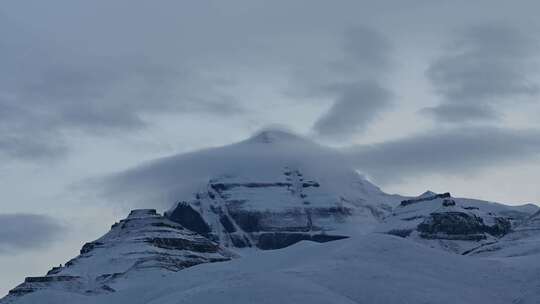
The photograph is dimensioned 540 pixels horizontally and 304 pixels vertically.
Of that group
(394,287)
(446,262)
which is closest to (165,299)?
(394,287)

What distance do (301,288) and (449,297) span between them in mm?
15673

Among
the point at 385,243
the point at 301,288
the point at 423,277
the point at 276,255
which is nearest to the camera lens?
the point at 301,288

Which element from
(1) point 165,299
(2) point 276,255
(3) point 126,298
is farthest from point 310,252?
Answer: (1) point 165,299

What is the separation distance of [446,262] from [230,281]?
30.2 meters

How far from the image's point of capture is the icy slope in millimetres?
131625

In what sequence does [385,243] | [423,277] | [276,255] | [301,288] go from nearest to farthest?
[301,288] → [423,277] → [385,243] → [276,255]

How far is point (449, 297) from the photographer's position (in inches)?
5404

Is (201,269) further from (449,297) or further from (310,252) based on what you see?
(449,297)

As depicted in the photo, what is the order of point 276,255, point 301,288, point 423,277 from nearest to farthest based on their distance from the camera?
1. point 301,288
2. point 423,277
3. point 276,255

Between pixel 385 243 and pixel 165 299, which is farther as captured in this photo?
pixel 385 243

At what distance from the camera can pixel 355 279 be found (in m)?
142

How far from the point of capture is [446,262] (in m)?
154

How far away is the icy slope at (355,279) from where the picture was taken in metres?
132

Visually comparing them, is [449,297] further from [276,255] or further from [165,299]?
[276,255]
